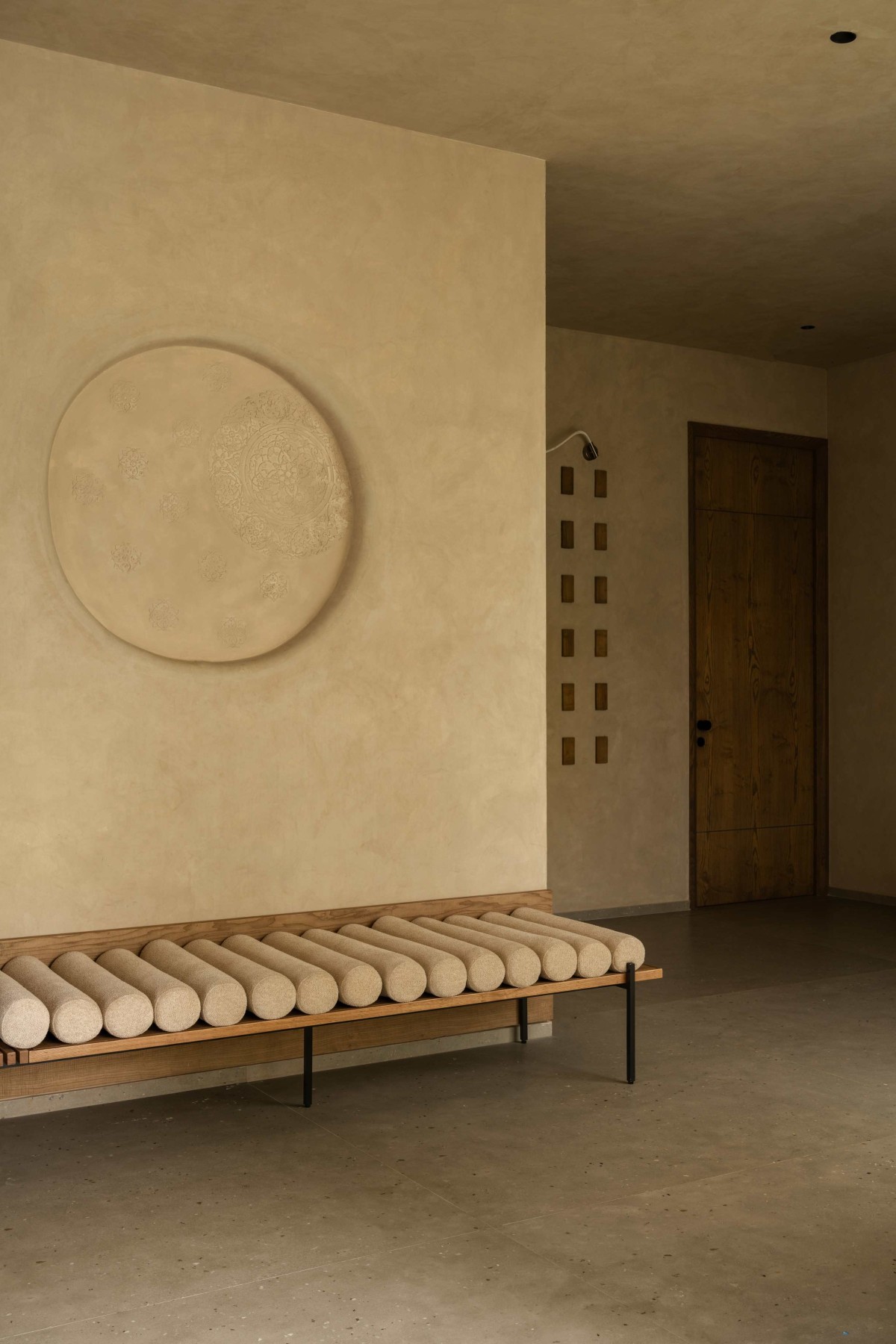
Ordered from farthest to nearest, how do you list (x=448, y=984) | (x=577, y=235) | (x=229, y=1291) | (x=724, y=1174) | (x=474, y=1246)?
(x=577, y=235) → (x=448, y=984) → (x=724, y=1174) → (x=474, y=1246) → (x=229, y=1291)

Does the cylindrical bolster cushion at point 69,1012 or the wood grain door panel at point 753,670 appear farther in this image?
the wood grain door panel at point 753,670

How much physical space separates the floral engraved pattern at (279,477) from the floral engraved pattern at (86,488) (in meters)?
0.36

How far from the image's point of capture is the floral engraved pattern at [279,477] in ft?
12.7

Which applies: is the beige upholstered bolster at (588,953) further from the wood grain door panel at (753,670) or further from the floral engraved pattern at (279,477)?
the wood grain door panel at (753,670)

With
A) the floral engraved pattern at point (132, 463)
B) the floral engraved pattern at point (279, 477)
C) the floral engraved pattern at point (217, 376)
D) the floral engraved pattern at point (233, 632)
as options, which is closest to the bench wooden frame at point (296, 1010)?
the floral engraved pattern at point (233, 632)

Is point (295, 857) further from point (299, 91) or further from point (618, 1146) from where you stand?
point (299, 91)

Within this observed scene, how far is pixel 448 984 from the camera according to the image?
3.55m

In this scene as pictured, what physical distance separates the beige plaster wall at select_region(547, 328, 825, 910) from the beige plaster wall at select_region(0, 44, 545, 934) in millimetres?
2245

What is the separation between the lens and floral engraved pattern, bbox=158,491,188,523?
12.4 feet

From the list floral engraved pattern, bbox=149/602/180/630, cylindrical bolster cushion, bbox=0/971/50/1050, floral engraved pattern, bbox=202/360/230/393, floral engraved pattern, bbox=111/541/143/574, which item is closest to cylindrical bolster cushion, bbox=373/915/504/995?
cylindrical bolster cushion, bbox=0/971/50/1050

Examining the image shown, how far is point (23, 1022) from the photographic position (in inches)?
117

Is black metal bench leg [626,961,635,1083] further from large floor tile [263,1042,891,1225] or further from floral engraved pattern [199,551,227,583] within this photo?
floral engraved pattern [199,551,227,583]

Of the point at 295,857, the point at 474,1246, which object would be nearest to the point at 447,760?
the point at 295,857

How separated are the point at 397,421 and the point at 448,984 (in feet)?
6.00
